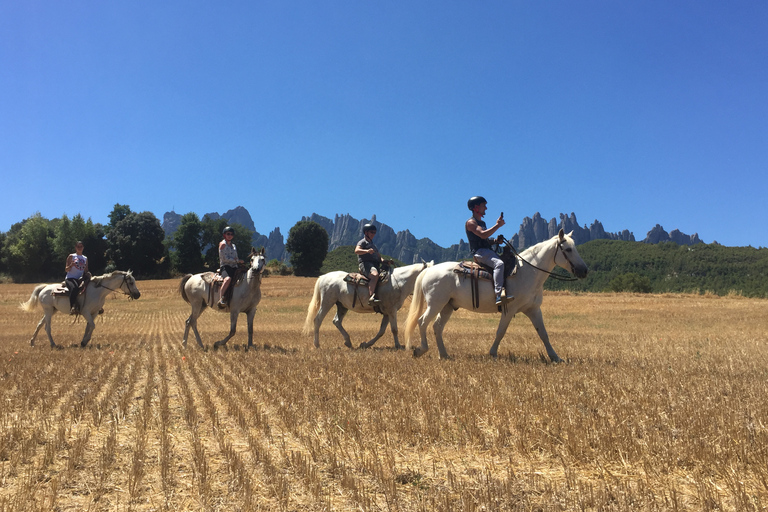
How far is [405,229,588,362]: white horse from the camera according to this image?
8867 mm

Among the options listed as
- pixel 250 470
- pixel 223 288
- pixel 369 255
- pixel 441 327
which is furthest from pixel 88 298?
pixel 250 470

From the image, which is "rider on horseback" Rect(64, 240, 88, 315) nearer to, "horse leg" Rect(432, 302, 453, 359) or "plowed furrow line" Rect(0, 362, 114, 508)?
"plowed furrow line" Rect(0, 362, 114, 508)

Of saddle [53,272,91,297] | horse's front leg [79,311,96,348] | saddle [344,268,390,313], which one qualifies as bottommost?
horse's front leg [79,311,96,348]

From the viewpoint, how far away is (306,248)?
261 feet

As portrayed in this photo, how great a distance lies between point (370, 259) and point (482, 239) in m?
3.58

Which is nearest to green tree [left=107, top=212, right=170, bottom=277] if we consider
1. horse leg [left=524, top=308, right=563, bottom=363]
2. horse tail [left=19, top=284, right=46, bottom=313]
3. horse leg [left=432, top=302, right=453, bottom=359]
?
horse tail [left=19, top=284, right=46, bottom=313]

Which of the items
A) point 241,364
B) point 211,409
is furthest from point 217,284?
point 211,409

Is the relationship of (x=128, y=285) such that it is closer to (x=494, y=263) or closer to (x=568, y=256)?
(x=494, y=263)

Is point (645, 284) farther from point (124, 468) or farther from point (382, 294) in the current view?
point (124, 468)

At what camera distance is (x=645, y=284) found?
2486 inches

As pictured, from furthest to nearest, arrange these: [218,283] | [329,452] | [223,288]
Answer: [218,283], [223,288], [329,452]

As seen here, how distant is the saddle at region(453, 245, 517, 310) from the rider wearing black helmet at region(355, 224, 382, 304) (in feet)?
9.90

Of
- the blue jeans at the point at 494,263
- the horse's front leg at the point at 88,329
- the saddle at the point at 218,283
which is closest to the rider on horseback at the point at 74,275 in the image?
the horse's front leg at the point at 88,329

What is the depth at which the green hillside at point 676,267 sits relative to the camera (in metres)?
77.9
